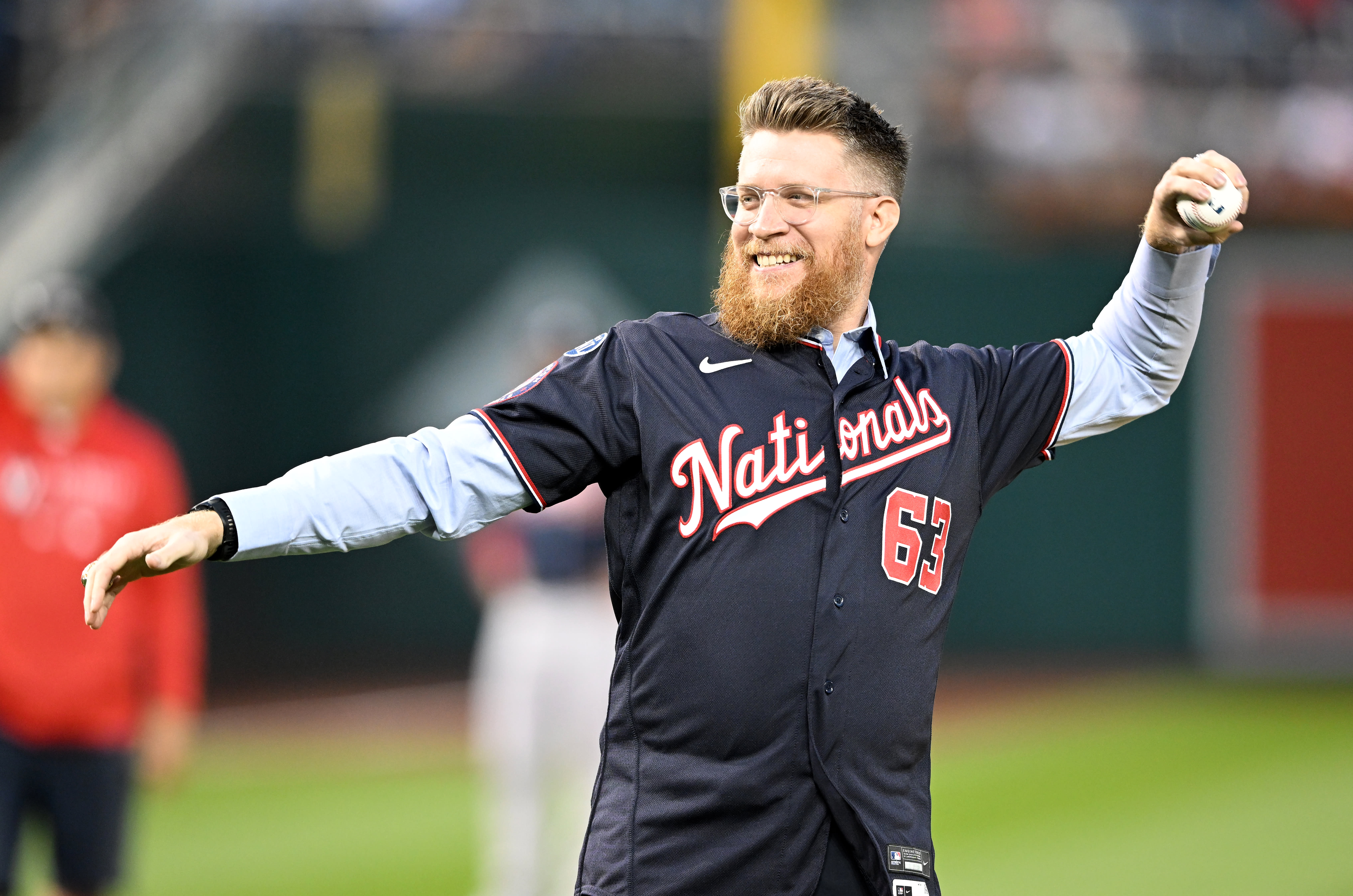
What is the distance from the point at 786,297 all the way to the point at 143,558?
126 centimetres

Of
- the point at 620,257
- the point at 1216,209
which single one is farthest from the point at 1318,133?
the point at 1216,209

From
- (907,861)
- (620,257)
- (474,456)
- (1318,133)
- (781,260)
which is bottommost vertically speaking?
(907,861)

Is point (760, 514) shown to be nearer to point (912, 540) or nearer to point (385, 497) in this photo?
point (912, 540)

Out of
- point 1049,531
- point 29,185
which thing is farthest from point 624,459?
point 1049,531

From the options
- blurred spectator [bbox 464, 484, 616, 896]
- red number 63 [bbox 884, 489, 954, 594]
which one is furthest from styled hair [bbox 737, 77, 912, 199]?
blurred spectator [bbox 464, 484, 616, 896]

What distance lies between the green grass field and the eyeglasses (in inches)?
190

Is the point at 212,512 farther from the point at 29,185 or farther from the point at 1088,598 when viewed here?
the point at 1088,598

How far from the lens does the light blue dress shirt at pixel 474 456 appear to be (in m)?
2.79

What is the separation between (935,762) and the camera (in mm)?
10812

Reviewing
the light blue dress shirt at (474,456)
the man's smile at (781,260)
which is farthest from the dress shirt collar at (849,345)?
the man's smile at (781,260)

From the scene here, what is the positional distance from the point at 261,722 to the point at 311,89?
607 centimetres

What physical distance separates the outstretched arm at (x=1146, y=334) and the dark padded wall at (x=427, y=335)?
10.8 metres

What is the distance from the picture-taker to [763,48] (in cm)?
1305

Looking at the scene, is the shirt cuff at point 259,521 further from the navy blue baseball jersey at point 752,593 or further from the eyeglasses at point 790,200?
the eyeglasses at point 790,200
